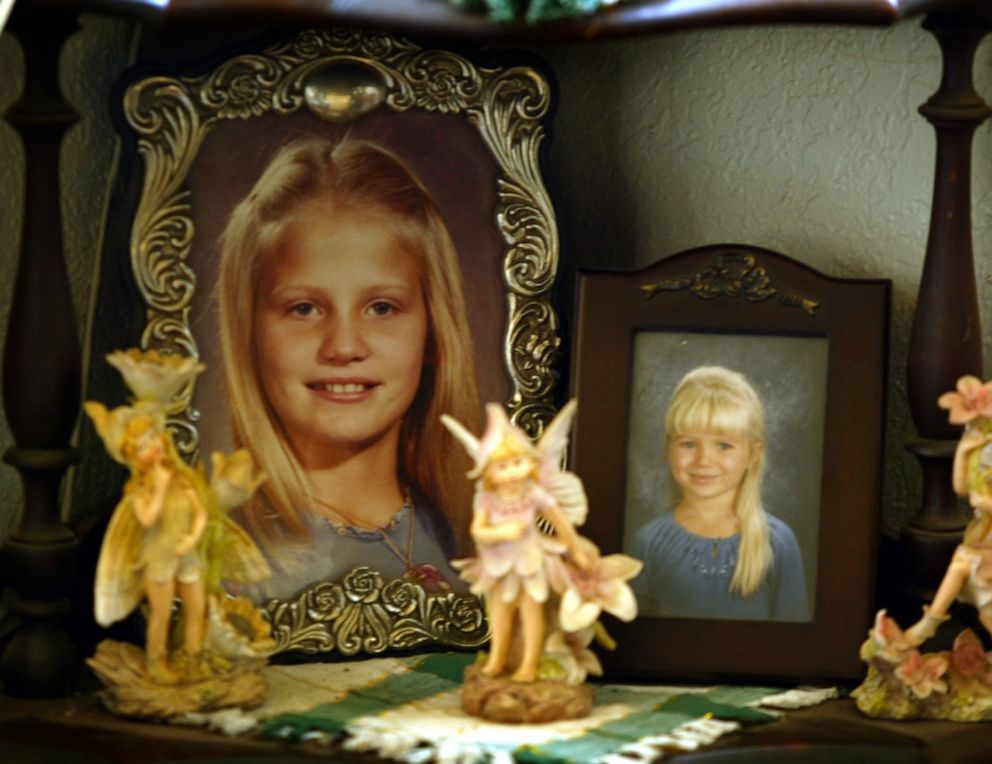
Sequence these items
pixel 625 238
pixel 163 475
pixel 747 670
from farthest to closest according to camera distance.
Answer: pixel 625 238 → pixel 747 670 → pixel 163 475

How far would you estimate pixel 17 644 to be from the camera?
1103mm

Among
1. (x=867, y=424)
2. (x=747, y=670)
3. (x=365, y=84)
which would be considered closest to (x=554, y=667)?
(x=747, y=670)

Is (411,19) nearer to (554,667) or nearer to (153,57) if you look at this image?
(153,57)

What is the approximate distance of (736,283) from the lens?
3.69 feet

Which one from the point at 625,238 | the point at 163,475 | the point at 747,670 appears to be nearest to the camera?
the point at 163,475

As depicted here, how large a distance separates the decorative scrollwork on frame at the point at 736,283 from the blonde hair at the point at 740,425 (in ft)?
0.16

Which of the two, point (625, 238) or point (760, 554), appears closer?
point (760, 554)

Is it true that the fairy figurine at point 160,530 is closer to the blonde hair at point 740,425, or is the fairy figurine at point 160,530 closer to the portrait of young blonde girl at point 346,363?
the portrait of young blonde girl at point 346,363

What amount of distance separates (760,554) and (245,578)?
1.02 feet

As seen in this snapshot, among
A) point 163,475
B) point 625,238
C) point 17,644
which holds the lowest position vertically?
point 17,644

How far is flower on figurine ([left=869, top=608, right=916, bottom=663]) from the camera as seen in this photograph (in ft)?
3.49

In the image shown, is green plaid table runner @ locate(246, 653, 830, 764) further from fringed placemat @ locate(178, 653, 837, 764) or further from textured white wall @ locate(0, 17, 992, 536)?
textured white wall @ locate(0, 17, 992, 536)

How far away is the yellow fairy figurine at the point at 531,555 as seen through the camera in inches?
39.7

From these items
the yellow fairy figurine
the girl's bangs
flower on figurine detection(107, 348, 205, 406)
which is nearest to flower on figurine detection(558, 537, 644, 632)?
the yellow fairy figurine
